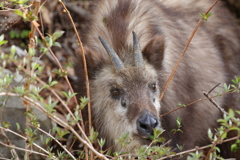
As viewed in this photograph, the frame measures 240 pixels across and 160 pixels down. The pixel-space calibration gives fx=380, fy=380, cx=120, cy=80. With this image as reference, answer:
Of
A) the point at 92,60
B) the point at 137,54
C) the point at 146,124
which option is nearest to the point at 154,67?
the point at 137,54

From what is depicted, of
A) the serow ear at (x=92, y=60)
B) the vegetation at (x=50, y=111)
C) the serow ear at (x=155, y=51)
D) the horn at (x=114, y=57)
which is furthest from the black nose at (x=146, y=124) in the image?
the serow ear at (x=92, y=60)

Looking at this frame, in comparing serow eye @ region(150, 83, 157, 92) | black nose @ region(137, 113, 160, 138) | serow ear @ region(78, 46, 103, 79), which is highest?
serow ear @ region(78, 46, 103, 79)

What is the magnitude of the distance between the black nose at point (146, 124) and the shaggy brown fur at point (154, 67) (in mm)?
82

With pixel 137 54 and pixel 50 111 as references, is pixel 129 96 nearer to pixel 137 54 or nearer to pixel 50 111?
pixel 137 54

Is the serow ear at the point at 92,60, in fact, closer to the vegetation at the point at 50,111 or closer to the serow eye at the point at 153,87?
the vegetation at the point at 50,111

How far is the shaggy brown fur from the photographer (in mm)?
4105

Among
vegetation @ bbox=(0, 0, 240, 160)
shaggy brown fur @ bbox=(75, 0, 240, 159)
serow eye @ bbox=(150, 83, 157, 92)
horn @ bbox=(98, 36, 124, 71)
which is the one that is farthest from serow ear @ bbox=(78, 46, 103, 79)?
serow eye @ bbox=(150, 83, 157, 92)

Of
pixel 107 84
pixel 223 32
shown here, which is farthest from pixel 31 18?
pixel 223 32

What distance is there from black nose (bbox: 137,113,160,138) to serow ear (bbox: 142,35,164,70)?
0.87 metres

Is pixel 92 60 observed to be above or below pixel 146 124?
above

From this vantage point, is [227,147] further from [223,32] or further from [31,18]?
[31,18]

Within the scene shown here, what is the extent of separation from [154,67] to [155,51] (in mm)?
190

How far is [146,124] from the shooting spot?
364 cm

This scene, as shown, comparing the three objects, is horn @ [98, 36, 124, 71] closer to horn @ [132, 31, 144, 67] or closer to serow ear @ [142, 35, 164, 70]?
horn @ [132, 31, 144, 67]
